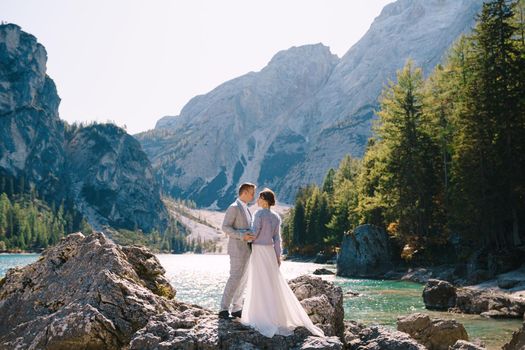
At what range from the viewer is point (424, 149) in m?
58.8

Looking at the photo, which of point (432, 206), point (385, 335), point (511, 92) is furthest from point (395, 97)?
point (385, 335)

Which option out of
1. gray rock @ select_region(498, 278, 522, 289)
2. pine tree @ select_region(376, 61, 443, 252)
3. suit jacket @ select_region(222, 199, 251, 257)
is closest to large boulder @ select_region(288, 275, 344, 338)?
suit jacket @ select_region(222, 199, 251, 257)

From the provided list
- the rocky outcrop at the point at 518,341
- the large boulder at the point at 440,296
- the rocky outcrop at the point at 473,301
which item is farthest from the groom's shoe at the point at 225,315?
the large boulder at the point at 440,296

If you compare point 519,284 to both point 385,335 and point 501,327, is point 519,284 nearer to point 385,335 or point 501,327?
point 501,327

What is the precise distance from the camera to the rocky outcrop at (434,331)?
57.1ft

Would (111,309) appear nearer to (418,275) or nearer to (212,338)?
(212,338)

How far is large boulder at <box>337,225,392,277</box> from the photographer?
61312 mm

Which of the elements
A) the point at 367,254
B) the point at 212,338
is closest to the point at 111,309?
the point at 212,338

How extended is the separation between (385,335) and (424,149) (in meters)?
49.7

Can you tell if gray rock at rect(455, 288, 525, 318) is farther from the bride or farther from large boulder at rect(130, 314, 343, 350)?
large boulder at rect(130, 314, 343, 350)

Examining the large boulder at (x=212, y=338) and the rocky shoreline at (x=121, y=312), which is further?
the rocky shoreline at (x=121, y=312)

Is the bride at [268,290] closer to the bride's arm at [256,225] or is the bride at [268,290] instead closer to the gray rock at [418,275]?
the bride's arm at [256,225]

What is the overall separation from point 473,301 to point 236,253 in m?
21.7

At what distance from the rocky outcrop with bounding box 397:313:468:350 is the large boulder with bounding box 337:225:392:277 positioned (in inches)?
1690
